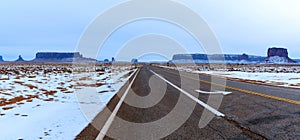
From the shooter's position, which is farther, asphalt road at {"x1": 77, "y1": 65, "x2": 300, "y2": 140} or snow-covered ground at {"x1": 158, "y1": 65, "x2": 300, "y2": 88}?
snow-covered ground at {"x1": 158, "y1": 65, "x2": 300, "y2": 88}

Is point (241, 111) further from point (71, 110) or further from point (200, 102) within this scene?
point (71, 110)

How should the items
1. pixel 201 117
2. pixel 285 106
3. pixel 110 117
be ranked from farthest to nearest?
pixel 285 106 < pixel 110 117 < pixel 201 117

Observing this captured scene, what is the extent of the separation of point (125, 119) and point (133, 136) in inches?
69.2

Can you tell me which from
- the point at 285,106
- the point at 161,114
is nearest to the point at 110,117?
the point at 161,114

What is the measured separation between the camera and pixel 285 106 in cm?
808

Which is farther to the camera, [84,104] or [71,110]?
[84,104]

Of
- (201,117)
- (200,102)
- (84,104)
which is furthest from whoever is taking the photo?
(84,104)

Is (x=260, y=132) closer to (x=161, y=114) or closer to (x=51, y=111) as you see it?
(x=161, y=114)

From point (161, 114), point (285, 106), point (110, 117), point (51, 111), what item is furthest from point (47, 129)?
point (285, 106)

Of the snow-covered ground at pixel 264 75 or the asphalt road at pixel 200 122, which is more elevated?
the asphalt road at pixel 200 122

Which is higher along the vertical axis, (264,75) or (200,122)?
(200,122)

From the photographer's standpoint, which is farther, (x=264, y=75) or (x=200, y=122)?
(x=264, y=75)

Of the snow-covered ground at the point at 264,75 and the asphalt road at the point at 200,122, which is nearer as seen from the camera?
the asphalt road at the point at 200,122

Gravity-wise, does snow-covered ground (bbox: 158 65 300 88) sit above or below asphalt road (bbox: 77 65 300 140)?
below
